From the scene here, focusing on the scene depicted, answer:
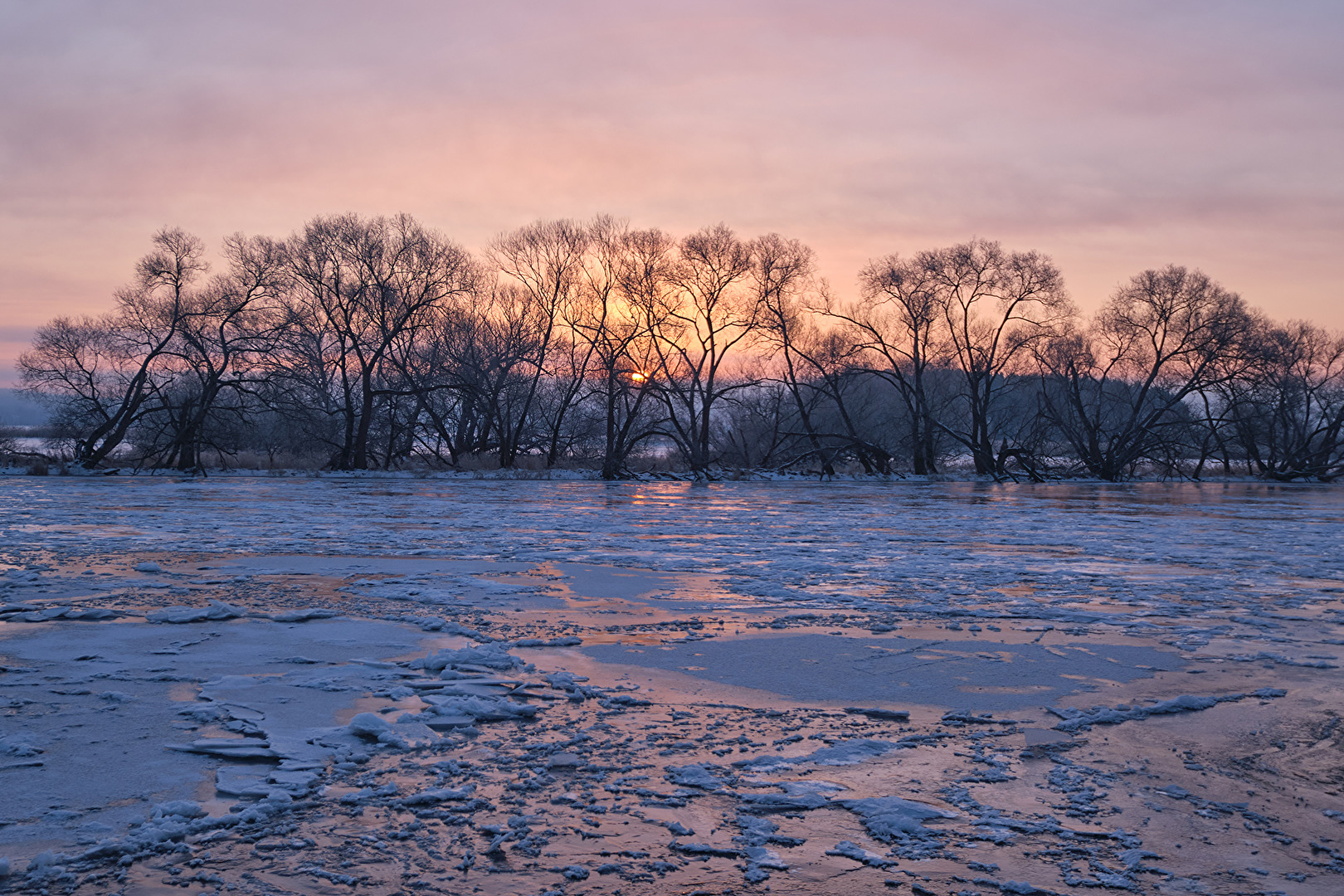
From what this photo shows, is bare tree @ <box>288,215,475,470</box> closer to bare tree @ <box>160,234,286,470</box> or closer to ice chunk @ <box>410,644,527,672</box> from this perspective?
bare tree @ <box>160,234,286,470</box>

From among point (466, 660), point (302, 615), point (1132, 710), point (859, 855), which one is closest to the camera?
point (859, 855)

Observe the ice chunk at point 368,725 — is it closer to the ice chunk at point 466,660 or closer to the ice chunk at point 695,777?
the ice chunk at point 466,660

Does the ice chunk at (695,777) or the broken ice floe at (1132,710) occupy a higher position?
the broken ice floe at (1132,710)

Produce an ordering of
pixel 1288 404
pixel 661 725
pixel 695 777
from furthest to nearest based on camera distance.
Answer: pixel 1288 404
pixel 661 725
pixel 695 777

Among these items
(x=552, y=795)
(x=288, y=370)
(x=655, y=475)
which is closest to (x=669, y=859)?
(x=552, y=795)

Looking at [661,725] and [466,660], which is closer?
[661,725]

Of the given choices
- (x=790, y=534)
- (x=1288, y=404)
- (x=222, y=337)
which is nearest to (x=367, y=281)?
(x=222, y=337)

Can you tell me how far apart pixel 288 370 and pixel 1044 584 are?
3390 cm

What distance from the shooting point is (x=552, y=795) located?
12.0 feet

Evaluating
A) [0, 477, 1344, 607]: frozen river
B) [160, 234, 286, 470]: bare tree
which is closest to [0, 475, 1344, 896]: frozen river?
[0, 477, 1344, 607]: frozen river

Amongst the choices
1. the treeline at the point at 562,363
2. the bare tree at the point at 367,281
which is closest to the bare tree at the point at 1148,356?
the treeline at the point at 562,363

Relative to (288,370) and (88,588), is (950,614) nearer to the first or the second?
(88,588)

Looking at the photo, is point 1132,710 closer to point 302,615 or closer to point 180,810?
point 180,810

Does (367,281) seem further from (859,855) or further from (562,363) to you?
(859,855)
